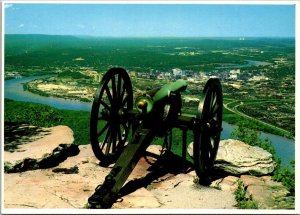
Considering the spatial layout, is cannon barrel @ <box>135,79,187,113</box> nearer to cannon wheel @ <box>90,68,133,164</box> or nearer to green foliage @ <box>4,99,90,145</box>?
cannon wheel @ <box>90,68,133,164</box>

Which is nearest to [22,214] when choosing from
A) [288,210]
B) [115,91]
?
[115,91]

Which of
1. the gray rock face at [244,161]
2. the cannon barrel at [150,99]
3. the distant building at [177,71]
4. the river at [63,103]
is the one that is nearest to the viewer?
the cannon barrel at [150,99]

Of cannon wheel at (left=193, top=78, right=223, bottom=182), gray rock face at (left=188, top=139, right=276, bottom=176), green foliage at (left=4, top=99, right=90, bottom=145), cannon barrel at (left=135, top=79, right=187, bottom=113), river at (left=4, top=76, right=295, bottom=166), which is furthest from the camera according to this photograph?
green foliage at (left=4, top=99, right=90, bottom=145)

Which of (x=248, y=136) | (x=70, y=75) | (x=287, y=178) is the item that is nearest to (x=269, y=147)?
(x=248, y=136)

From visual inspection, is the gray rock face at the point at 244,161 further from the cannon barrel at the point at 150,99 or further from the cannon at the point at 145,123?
the cannon barrel at the point at 150,99

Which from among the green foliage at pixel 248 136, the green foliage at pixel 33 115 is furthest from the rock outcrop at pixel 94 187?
the green foliage at pixel 33 115

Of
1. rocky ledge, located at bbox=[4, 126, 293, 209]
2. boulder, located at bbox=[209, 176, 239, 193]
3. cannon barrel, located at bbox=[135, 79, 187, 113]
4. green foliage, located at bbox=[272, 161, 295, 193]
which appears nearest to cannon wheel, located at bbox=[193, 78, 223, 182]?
boulder, located at bbox=[209, 176, 239, 193]
